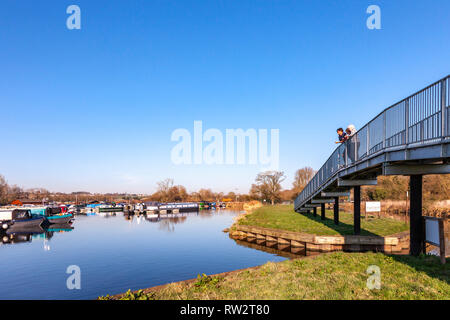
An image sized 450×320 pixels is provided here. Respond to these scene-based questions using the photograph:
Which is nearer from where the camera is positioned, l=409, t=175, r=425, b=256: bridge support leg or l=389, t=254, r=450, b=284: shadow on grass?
l=389, t=254, r=450, b=284: shadow on grass

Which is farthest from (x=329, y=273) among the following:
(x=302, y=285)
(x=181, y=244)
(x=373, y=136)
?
(x=181, y=244)

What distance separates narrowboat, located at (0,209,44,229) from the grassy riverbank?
40385 mm

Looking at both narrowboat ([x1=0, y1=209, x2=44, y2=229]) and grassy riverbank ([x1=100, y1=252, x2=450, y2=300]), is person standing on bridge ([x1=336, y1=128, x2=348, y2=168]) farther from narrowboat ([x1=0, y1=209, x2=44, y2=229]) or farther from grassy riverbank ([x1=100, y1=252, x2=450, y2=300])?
narrowboat ([x1=0, y1=209, x2=44, y2=229])

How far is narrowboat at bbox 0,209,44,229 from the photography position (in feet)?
118

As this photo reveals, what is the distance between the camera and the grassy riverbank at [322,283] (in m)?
5.81

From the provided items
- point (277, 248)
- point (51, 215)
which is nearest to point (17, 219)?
point (51, 215)

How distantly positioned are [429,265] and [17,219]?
154 feet

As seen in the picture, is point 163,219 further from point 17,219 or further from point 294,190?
point 294,190

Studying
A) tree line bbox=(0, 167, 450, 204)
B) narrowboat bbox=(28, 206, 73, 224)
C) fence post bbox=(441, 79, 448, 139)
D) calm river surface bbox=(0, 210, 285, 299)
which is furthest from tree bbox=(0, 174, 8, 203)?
fence post bbox=(441, 79, 448, 139)

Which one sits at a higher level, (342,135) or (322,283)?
(342,135)

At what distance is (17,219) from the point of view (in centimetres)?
3734

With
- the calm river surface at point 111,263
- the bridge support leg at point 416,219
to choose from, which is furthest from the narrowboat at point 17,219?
the bridge support leg at point 416,219

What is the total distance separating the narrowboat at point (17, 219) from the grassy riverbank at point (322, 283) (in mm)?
40385

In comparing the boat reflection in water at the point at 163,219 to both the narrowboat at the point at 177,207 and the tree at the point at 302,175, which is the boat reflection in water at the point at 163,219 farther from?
the tree at the point at 302,175
